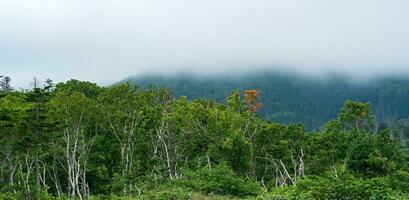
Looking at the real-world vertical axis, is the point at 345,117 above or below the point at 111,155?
above

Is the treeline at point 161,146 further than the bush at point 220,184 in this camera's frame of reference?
Yes

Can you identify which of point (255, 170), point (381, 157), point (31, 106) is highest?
point (31, 106)

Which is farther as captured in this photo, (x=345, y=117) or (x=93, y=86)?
(x=93, y=86)

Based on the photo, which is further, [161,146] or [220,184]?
[161,146]

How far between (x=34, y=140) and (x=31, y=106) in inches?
99.0

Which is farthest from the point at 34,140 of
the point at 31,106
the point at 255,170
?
the point at 255,170

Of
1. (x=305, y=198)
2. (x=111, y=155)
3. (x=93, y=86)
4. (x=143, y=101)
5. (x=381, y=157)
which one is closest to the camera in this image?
(x=305, y=198)

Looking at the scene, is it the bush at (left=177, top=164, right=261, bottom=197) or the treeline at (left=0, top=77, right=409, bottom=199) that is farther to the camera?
the treeline at (left=0, top=77, right=409, bottom=199)

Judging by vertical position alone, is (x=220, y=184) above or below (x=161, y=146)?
above

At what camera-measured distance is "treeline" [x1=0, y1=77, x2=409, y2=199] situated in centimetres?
3381

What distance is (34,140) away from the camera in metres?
32.1

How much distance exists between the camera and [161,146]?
164 ft

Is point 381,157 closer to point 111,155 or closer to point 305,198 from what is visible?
point 305,198

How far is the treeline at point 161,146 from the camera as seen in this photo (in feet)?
111
